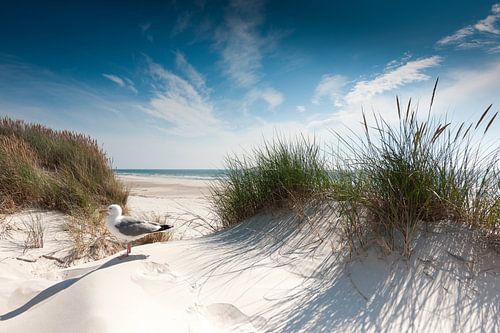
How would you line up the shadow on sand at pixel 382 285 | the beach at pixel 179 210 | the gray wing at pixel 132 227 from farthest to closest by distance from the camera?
the beach at pixel 179 210 < the gray wing at pixel 132 227 < the shadow on sand at pixel 382 285

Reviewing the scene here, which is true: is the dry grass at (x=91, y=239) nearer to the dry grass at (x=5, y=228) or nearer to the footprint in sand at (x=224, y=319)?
the dry grass at (x=5, y=228)

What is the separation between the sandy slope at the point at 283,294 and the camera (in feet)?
5.94

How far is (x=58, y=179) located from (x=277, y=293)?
5.09m

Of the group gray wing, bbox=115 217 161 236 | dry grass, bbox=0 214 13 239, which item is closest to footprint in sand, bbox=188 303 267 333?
gray wing, bbox=115 217 161 236

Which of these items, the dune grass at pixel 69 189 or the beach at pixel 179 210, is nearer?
the dune grass at pixel 69 189

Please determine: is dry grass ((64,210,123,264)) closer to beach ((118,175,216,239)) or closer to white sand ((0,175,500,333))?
white sand ((0,175,500,333))

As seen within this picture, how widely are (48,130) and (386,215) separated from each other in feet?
36.0

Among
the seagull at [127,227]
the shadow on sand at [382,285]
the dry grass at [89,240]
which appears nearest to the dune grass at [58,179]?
the dry grass at [89,240]

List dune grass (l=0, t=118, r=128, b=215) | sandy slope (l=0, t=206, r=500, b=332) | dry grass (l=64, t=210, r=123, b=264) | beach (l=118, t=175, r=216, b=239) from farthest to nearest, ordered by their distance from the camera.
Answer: beach (l=118, t=175, r=216, b=239) → dune grass (l=0, t=118, r=128, b=215) → dry grass (l=64, t=210, r=123, b=264) → sandy slope (l=0, t=206, r=500, b=332)

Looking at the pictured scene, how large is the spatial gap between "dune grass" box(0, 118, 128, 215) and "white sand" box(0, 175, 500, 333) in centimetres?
227

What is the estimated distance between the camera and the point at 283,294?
228 cm

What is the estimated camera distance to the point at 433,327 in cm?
187

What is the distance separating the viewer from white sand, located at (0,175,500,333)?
1820mm

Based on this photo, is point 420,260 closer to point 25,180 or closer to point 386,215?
point 386,215
